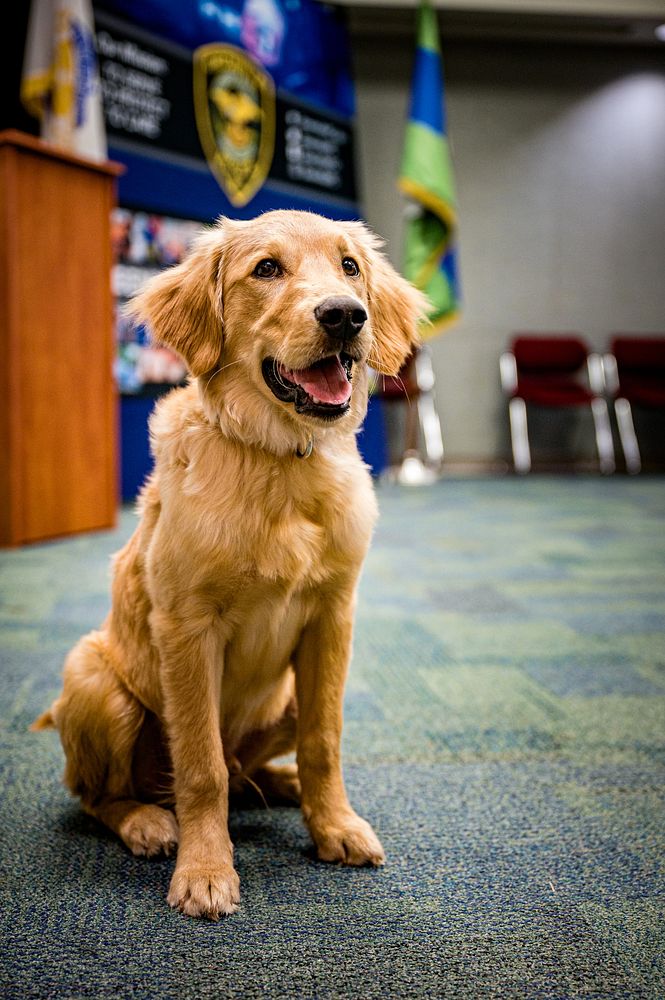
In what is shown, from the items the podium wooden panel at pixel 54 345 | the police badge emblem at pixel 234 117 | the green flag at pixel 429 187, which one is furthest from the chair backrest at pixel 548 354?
the podium wooden panel at pixel 54 345

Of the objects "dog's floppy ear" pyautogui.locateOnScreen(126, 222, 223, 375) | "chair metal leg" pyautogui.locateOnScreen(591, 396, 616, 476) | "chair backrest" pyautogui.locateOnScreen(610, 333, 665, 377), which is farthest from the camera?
"chair backrest" pyautogui.locateOnScreen(610, 333, 665, 377)

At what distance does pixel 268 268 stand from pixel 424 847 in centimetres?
95

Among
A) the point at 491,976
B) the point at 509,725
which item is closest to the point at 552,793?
the point at 509,725

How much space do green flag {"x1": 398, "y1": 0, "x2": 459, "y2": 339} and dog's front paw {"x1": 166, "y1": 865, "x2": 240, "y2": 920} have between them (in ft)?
20.5

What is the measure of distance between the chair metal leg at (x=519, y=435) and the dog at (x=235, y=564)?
665cm

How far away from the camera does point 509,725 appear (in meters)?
1.91

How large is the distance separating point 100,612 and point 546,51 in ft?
25.4

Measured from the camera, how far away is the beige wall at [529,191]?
811 centimetres

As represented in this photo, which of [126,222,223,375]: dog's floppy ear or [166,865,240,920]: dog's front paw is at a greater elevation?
[126,222,223,375]: dog's floppy ear

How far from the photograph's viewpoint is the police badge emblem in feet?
19.0

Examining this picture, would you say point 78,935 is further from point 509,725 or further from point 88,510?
point 88,510

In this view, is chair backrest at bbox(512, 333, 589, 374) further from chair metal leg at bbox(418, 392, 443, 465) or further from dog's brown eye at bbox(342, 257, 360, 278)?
dog's brown eye at bbox(342, 257, 360, 278)

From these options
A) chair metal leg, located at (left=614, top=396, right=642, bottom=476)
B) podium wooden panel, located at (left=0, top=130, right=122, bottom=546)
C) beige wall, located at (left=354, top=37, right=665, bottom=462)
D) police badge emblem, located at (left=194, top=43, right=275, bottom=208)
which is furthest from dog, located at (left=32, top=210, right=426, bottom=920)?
beige wall, located at (left=354, top=37, right=665, bottom=462)

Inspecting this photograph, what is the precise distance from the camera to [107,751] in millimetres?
1369
